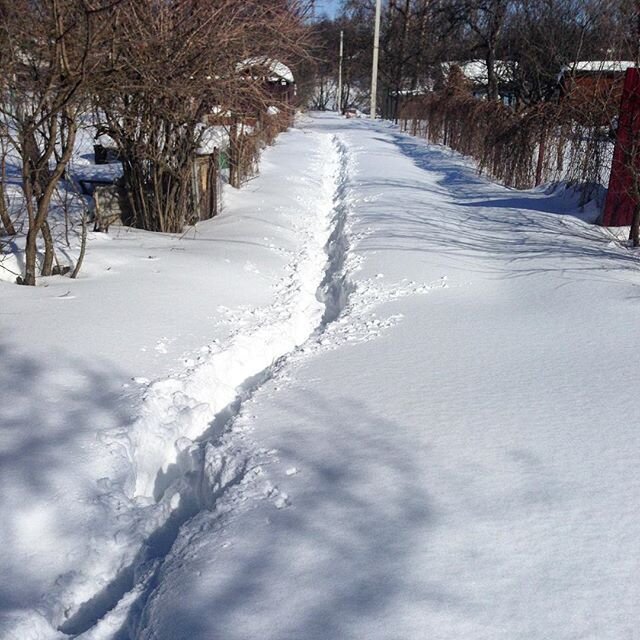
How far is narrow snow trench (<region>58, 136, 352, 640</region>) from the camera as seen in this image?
2.99 metres

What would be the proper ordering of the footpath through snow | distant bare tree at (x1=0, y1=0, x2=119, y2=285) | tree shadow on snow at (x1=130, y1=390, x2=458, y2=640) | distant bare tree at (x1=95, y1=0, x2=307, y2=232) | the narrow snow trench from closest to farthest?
tree shadow on snow at (x1=130, y1=390, x2=458, y2=640), the narrow snow trench, the footpath through snow, distant bare tree at (x1=0, y1=0, x2=119, y2=285), distant bare tree at (x1=95, y1=0, x2=307, y2=232)

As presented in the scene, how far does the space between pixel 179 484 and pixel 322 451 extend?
0.86 m

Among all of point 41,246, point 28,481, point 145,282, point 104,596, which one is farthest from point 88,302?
point 104,596

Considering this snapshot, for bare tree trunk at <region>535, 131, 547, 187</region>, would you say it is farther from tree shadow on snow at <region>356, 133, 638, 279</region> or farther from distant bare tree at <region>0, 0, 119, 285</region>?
distant bare tree at <region>0, 0, 119, 285</region>

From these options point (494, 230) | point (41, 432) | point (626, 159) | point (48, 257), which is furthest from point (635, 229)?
point (41, 432)

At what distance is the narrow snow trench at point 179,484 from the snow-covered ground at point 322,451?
0.6 inches

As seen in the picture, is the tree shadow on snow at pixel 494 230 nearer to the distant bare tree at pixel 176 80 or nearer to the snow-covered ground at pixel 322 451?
the snow-covered ground at pixel 322 451

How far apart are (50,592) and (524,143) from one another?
12.9 meters

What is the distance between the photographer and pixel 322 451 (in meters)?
4.01

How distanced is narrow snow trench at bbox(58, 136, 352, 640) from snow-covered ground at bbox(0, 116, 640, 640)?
1 centimetres

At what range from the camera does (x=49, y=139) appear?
6199mm

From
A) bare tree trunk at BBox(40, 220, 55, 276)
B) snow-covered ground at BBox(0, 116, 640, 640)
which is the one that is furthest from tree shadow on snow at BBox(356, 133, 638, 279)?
bare tree trunk at BBox(40, 220, 55, 276)

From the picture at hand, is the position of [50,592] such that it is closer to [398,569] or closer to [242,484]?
[242,484]

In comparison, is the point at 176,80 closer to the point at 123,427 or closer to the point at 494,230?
the point at 123,427
